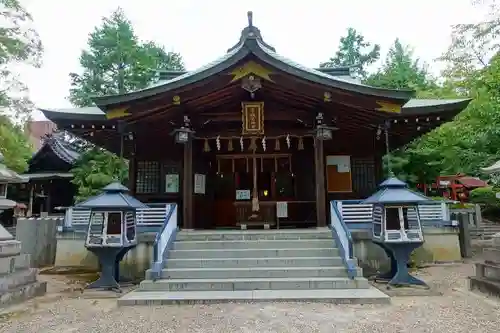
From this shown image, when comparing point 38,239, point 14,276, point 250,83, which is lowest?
point 14,276

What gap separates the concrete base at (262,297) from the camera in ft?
18.9

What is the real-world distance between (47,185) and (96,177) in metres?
7.63

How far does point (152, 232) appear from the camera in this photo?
332 inches

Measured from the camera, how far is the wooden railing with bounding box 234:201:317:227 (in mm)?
11055

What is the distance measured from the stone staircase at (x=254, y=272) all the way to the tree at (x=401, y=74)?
55.3ft

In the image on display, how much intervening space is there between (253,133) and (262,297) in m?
4.62

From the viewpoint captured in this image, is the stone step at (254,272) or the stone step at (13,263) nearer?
the stone step at (13,263)

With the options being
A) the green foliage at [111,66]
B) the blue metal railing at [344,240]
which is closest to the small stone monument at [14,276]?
the blue metal railing at [344,240]

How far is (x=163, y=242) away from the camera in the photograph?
7395mm

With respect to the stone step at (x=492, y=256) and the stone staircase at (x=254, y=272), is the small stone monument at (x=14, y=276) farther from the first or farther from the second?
the stone step at (x=492, y=256)

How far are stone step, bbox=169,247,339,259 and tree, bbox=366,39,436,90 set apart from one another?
16730mm

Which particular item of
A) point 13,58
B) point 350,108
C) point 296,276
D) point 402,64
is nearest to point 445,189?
point 402,64

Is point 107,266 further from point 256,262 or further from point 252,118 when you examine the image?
point 252,118

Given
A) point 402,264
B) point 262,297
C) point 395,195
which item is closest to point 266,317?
point 262,297
